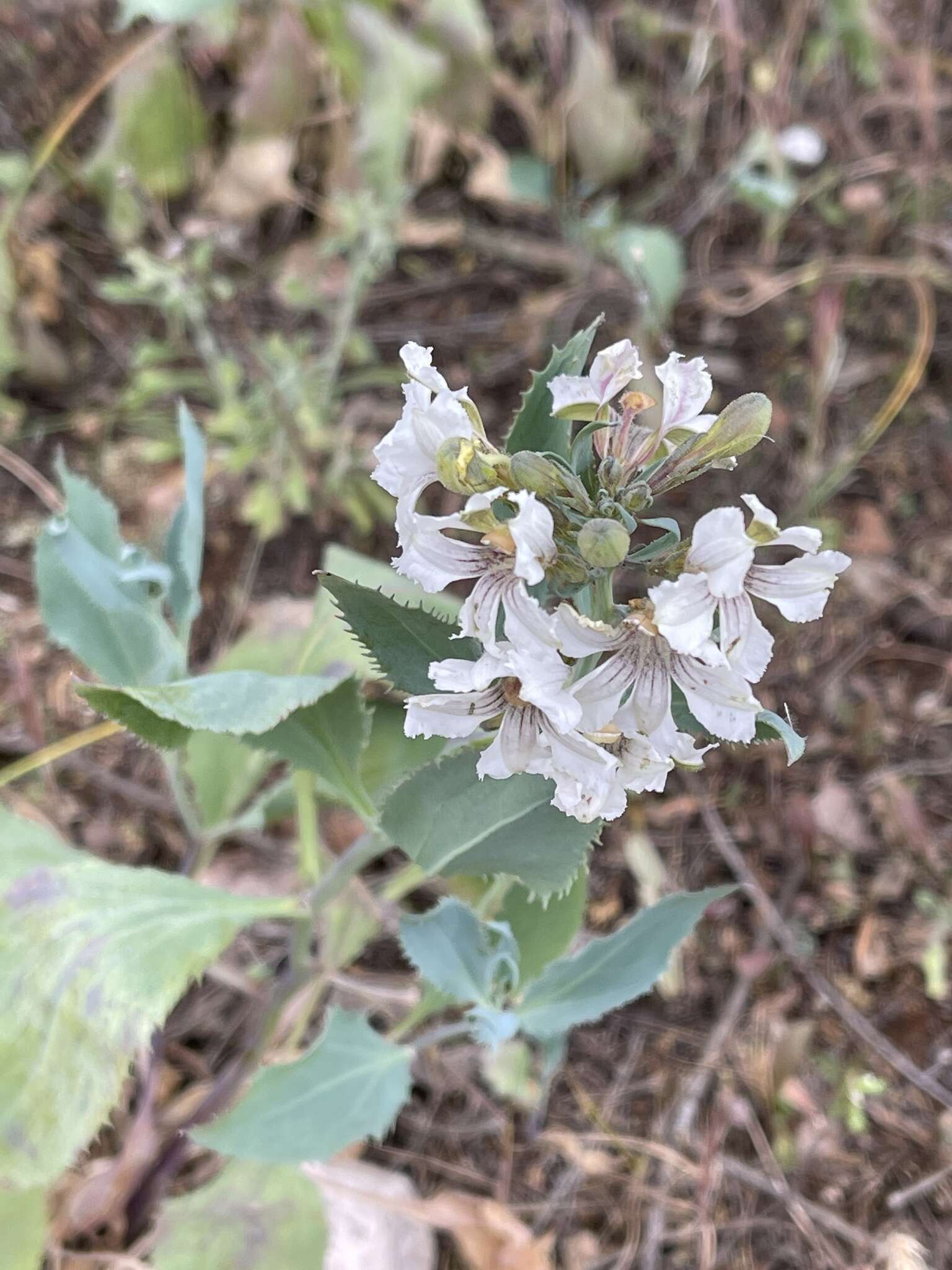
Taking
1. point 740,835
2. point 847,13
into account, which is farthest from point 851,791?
point 847,13

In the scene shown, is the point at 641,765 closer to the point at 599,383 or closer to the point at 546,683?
the point at 546,683

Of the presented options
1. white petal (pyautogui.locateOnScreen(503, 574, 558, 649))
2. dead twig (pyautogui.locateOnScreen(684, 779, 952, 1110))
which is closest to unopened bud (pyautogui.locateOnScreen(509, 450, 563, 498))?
white petal (pyautogui.locateOnScreen(503, 574, 558, 649))

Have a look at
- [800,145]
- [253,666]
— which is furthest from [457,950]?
[800,145]

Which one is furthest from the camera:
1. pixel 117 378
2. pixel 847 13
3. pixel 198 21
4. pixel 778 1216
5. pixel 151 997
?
pixel 847 13

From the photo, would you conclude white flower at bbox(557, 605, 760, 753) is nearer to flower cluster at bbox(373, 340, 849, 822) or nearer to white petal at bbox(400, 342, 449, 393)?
flower cluster at bbox(373, 340, 849, 822)

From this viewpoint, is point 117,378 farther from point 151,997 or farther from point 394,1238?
point 394,1238
